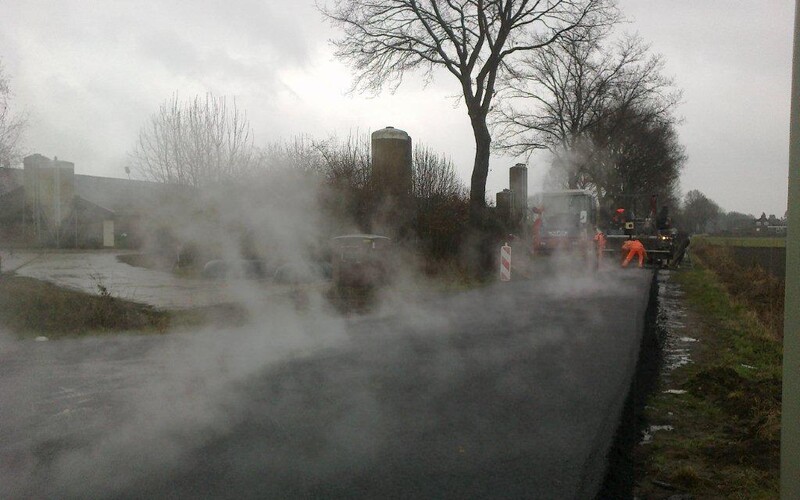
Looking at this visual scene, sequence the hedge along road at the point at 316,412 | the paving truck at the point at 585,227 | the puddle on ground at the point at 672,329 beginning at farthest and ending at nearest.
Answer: the paving truck at the point at 585,227, the puddle on ground at the point at 672,329, the hedge along road at the point at 316,412

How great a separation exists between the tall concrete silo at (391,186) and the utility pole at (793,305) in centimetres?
1086

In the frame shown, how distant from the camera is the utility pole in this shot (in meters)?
2.88

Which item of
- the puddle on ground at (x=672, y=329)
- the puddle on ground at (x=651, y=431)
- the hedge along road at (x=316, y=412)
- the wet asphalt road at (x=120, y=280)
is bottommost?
the puddle on ground at (x=672, y=329)

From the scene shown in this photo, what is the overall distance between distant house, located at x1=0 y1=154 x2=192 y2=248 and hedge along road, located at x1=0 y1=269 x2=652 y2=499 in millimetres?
1368

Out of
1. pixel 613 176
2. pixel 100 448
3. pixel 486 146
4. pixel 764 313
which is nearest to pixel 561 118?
pixel 613 176

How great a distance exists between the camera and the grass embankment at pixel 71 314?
9344 millimetres

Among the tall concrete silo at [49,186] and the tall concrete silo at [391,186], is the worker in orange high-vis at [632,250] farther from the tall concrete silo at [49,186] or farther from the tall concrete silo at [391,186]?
the tall concrete silo at [49,186]

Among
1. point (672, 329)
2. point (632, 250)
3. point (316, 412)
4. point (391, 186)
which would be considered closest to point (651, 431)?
point (316, 412)

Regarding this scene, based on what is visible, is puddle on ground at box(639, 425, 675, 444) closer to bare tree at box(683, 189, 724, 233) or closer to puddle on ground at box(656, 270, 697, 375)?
puddle on ground at box(656, 270, 697, 375)

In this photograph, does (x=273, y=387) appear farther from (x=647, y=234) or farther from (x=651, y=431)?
(x=647, y=234)

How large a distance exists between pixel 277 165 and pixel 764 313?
34.4 ft

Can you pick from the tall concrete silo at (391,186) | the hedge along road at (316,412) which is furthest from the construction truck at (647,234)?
the hedge along road at (316,412)

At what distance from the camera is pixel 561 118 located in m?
44.4

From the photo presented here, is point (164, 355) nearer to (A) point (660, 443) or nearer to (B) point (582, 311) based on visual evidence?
(A) point (660, 443)
